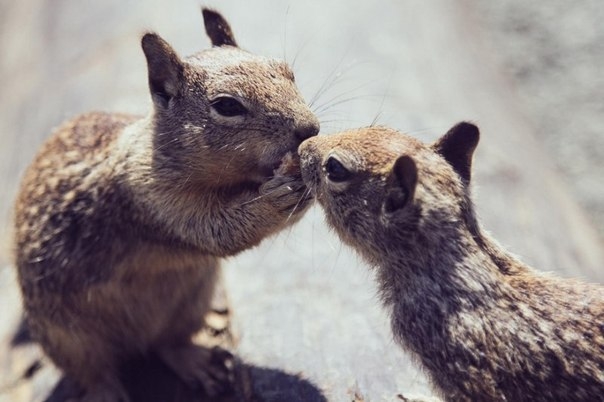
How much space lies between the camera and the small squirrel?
325 cm

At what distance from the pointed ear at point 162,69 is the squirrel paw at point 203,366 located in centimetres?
142

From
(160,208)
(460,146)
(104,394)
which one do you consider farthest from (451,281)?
(104,394)

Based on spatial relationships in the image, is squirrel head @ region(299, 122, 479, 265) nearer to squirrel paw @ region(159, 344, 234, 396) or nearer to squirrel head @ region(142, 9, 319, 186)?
squirrel head @ region(142, 9, 319, 186)

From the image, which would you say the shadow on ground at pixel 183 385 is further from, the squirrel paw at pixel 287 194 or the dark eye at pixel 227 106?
A: the dark eye at pixel 227 106

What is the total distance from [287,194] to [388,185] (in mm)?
657

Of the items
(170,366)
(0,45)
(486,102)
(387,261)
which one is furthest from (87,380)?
(0,45)

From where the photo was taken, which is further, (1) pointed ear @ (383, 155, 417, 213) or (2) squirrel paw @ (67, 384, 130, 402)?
(2) squirrel paw @ (67, 384, 130, 402)

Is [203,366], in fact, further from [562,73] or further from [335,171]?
[562,73]

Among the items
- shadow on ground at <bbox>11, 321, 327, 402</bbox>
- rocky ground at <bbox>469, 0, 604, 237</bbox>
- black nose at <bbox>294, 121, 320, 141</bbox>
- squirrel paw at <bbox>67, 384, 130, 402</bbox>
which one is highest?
rocky ground at <bbox>469, 0, 604, 237</bbox>

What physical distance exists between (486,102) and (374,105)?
3.48 ft

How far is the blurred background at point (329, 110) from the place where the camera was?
4.34 metres

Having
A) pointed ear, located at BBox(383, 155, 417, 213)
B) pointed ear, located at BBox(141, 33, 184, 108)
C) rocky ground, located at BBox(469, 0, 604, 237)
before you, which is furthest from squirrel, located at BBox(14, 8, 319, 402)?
rocky ground, located at BBox(469, 0, 604, 237)

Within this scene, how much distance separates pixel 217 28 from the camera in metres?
4.60

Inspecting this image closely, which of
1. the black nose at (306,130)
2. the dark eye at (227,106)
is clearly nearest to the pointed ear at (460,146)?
the black nose at (306,130)
